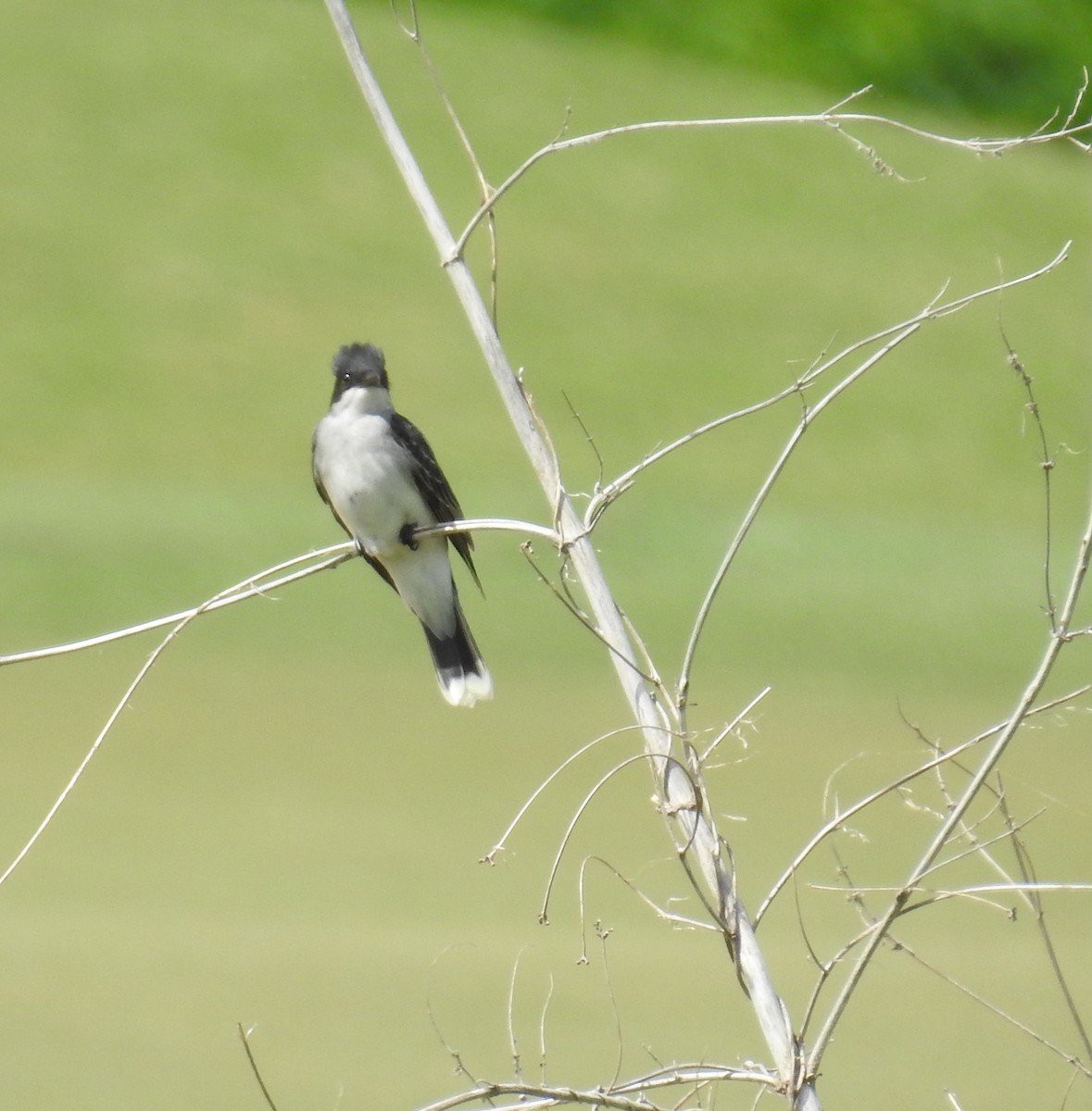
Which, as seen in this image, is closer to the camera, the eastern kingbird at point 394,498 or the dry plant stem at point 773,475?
the dry plant stem at point 773,475

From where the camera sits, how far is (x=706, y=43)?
1124 inches

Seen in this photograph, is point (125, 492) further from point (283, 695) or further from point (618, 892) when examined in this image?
point (618, 892)

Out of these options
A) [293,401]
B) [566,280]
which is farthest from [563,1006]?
[566,280]

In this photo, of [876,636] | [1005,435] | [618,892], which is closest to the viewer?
[618,892]

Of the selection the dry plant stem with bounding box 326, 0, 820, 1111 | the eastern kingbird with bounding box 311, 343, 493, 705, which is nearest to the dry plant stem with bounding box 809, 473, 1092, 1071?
the dry plant stem with bounding box 326, 0, 820, 1111

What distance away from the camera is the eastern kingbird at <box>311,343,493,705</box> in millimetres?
4598

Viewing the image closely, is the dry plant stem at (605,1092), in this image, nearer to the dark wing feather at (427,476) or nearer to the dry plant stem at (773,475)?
the dry plant stem at (773,475)

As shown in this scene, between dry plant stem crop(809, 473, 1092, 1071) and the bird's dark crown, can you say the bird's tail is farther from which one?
Result: dry plant stem crop(809, 473, 1092, 1071)

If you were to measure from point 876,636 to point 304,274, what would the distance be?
33.3 feet

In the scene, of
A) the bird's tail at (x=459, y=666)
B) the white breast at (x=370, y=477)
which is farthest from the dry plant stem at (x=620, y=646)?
the bird's tail at (x=459, y=666)

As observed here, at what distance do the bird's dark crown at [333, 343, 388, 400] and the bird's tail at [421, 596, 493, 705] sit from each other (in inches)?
23.5

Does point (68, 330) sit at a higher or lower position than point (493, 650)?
higher

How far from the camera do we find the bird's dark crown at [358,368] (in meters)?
4.66

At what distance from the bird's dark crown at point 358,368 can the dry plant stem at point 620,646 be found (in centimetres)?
217
